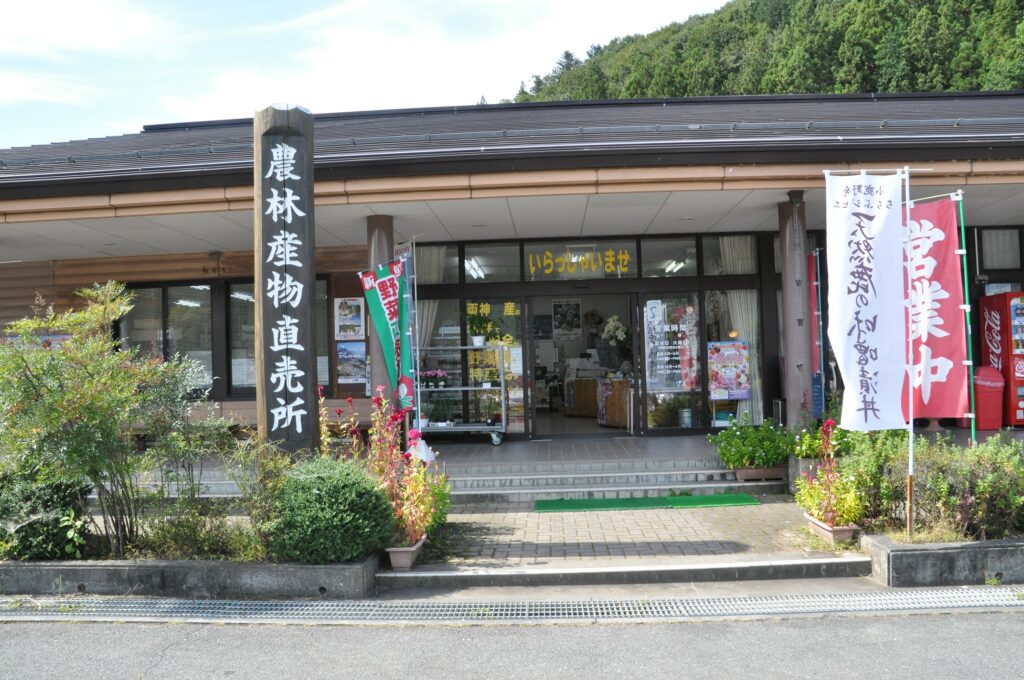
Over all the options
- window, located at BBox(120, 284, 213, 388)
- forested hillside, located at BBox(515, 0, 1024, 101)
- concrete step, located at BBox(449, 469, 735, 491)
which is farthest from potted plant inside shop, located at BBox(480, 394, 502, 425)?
forested hillside, located at BBox(515, 0, 1024, 101)

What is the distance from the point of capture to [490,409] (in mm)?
10789

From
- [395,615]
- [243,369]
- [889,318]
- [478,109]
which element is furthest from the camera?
[478,109]

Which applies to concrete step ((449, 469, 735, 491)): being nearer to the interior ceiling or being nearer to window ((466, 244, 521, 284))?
the interior ceiling

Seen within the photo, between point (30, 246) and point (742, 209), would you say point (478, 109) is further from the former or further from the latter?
point (30, 246)

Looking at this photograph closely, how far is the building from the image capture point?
7977 millimetres

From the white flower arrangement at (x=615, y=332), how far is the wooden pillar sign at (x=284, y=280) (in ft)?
27.3

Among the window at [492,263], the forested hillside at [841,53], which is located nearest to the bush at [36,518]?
the window at [492,263]

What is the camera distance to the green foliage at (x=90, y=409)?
534cm

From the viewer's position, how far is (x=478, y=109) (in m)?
13.7

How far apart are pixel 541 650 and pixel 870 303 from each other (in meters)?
3.84

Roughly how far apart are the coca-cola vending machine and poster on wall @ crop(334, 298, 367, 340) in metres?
9.72

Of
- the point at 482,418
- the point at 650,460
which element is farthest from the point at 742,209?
the point at 482,418

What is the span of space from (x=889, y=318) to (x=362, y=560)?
466cm

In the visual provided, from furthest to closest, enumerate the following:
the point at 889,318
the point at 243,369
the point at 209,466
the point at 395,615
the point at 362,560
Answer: the point at 243,369
the point at 209,466
the point at 889,318
the point at 362,560
the point at 395,615
